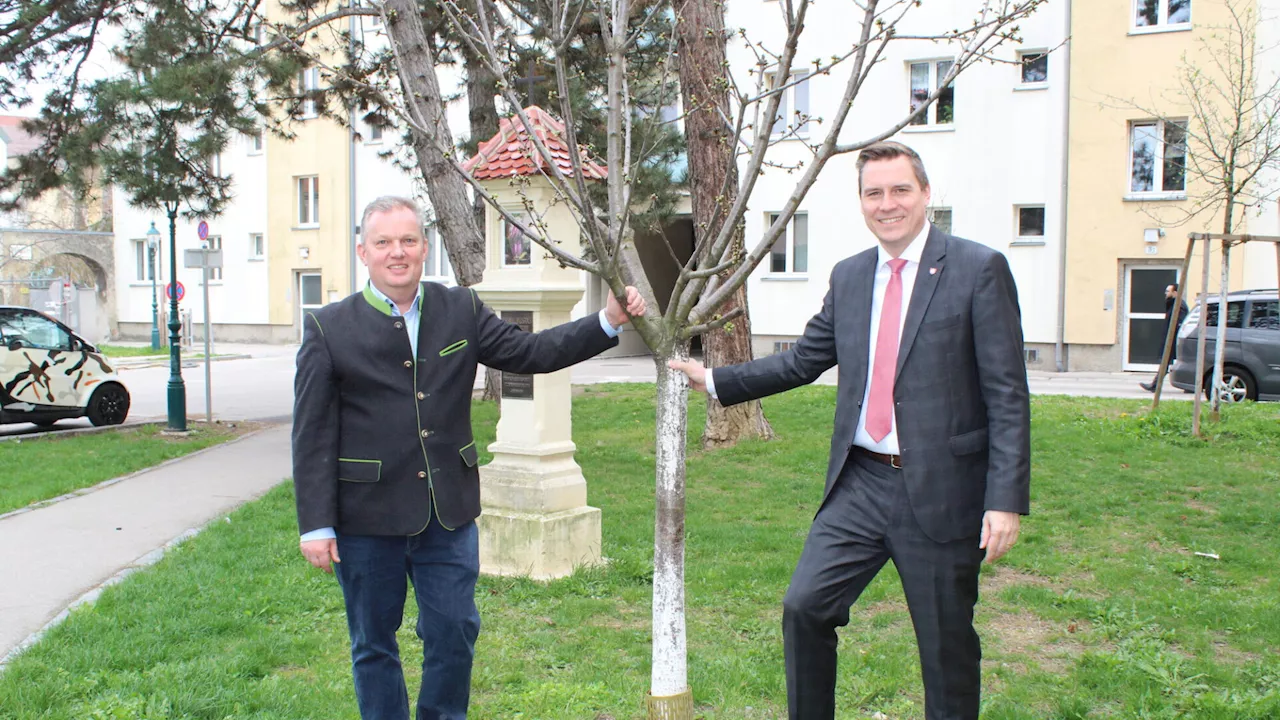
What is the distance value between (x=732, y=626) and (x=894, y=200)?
110 inches

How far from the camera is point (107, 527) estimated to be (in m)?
8.52

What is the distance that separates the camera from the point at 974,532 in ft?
11.2

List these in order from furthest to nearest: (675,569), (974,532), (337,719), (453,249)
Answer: (453,249)
(337,719)
(675,569)
(974,532)

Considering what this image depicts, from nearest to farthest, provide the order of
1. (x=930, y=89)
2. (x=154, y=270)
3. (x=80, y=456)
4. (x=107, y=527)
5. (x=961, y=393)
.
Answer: (x=961, y=393) → (x=107, y=527) → (x=80, y=456) → (x=930, y=89) → (x=154, y=270)

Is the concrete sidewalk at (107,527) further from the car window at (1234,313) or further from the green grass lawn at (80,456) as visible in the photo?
the car window at (1234,313)

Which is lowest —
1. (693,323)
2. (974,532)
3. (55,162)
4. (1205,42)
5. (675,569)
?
(675,569)

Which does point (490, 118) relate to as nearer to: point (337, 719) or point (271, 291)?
point (337, 719)

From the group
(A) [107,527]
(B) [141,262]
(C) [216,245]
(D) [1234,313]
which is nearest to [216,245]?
(C) [216,245]

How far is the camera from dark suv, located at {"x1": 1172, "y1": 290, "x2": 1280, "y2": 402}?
1617 centimetres

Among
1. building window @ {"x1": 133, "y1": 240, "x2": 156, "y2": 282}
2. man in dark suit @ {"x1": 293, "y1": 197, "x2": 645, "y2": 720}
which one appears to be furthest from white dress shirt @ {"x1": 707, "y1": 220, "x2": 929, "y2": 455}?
building window @ {"x1": 133, "y1": 240, "x2": 156, "y2": 282}

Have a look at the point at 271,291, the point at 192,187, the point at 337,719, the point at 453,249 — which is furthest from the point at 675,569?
the point at 271,291

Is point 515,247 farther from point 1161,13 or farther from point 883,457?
point 1161,13

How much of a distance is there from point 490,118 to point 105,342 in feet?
92.8

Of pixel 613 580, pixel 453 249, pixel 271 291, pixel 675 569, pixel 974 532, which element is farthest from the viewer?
pixel 271 291
